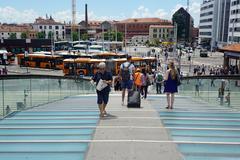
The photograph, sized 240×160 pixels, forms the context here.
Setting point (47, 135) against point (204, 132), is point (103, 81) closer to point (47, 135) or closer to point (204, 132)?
point (47, 135)

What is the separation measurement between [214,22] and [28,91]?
11556 centimetres

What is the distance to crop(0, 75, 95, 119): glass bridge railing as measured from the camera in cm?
926

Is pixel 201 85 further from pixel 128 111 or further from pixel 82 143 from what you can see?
pixel 82 143

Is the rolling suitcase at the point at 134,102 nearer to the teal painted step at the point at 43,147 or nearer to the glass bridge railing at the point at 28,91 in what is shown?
the glass bridge railing at the point at 28,91

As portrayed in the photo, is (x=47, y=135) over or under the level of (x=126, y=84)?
under

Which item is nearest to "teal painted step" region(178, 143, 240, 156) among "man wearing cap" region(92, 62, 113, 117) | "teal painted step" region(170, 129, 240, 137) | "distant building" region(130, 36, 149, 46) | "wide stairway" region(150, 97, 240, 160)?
"wide stairway" region(150, 97, 240, 160)

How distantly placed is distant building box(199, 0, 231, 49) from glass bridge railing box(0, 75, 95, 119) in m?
93.4

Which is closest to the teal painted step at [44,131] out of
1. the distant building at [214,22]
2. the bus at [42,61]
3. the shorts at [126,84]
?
the shorts at [126,84]

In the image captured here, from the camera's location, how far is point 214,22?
118 metres

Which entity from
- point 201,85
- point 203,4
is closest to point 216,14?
point 203,4

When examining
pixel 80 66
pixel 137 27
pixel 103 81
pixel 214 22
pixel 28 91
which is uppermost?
pixel 137 27

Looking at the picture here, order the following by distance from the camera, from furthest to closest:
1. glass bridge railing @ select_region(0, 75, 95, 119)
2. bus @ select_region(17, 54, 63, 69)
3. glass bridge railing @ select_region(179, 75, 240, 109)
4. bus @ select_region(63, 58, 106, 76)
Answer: bus @ select_region(17, 54, 63, 69), bus @ select_region(63, 58, 106, 76), glass bridge railing @ select_region(179, 75, 240, 109), glass bridge railing @ select_region(0, 75, 95, 119)

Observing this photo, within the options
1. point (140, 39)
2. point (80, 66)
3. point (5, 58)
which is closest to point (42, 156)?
point (80, 66)

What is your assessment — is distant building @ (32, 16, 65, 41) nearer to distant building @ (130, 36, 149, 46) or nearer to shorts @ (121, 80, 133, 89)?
distant building @ (130, 36, 149, 46)
